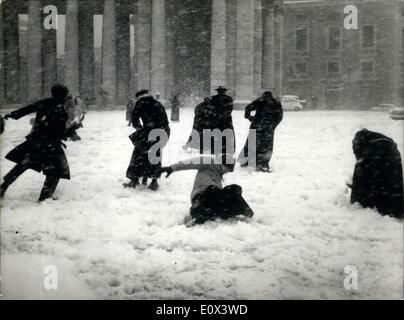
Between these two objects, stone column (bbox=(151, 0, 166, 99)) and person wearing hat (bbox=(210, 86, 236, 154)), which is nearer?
person wearing hat (bbox=(210, 86, 236, 154))

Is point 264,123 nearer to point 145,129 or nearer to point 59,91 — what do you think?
point 145,129

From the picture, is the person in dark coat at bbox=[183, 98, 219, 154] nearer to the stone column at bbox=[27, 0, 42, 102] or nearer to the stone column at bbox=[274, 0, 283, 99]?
the stone column at bbox=[27, 0, 42, 102]

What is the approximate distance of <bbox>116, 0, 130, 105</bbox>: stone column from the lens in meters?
37.0

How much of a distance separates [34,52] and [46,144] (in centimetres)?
2731

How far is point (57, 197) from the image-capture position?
763 centimetres

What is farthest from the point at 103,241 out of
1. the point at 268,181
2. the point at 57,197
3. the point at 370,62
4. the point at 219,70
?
the point at 370,62

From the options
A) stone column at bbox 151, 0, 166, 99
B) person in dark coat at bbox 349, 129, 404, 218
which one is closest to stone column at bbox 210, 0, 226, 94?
stone column at bbox 151, 0, 166, 99

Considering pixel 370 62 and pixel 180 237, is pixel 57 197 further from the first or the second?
pixel 370 62

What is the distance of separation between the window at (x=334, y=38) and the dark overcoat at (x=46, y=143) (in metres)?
43.6

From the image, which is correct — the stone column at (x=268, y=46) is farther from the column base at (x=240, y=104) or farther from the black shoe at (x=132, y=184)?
the black shoe at (x=132, y=184)

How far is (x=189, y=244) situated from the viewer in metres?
5.58

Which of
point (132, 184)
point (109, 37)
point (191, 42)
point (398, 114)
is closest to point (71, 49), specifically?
point (109, 37)

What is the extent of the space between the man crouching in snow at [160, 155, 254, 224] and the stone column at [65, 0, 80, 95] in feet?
90.0

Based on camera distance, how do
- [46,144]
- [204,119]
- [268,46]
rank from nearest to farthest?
1. [46,144]
2. [204,119]
3. [268,46]
